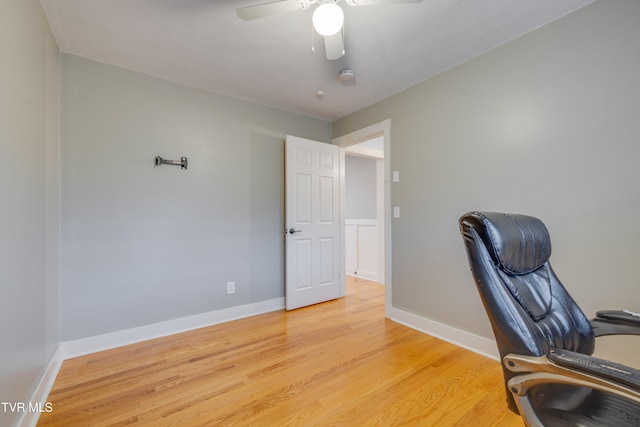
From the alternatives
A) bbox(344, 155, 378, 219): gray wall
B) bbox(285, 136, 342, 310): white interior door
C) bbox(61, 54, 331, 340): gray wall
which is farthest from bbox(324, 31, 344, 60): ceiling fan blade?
bbox(344, 155, 378, 219): gray wall

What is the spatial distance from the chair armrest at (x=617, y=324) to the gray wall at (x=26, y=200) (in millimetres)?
2540

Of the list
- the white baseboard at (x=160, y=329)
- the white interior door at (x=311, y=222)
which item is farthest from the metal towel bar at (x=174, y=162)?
the white baseboard at (x=160, y=329)

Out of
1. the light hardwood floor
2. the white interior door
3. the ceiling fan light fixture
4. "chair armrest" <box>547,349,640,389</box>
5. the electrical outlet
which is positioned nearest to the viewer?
"chair armrest" <box>547,349,640,389</box>

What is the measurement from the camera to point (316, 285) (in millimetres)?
3371

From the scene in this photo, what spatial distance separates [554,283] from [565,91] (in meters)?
1.33

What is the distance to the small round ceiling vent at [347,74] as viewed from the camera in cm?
240

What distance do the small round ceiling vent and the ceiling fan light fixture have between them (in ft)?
3.27

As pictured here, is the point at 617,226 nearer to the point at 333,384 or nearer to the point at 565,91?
the point at 565,91

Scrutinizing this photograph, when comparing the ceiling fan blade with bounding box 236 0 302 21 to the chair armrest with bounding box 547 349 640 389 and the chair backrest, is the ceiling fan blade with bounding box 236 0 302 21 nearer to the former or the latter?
the chair backrest

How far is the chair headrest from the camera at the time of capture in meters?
1.05

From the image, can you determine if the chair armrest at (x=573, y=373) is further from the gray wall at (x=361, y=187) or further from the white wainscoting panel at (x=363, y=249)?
the gray wall at (x=361, y=187)

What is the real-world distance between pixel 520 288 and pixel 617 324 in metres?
0.50

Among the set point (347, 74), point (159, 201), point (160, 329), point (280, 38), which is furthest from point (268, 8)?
point (160, 329)

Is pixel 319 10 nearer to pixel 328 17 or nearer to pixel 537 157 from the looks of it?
pixel 328 17
